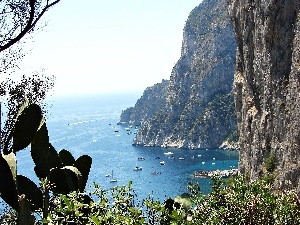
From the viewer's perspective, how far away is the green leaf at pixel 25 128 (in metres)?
6.73

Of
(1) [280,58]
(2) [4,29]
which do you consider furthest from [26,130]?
(1) [280,58]

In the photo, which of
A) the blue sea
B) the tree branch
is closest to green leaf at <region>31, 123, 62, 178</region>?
the tree branch

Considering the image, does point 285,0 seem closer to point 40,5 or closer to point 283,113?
point 283,113

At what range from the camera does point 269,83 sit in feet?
148

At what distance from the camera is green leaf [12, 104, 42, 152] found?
6.73 metres

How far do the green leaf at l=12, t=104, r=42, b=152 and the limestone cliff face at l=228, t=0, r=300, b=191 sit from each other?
32308 mm

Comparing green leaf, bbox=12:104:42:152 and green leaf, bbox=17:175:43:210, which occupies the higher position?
green leaf, bbox=12:104:42:152

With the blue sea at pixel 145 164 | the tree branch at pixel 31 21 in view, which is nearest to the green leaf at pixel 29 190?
the tree branch at pixel 31 21

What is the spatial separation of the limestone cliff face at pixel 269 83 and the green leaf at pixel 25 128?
1272 inches

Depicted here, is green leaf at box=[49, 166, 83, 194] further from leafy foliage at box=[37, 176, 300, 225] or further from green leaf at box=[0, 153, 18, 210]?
green leaf at box=[0, 153, 18, 210]

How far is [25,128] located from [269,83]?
4150 centimetres

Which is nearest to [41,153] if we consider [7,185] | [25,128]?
[25,128]

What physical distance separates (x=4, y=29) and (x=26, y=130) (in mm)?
2432

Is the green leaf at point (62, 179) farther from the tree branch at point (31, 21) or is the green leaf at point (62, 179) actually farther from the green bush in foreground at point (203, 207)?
the tree branch at point (31, 21)
